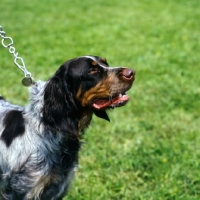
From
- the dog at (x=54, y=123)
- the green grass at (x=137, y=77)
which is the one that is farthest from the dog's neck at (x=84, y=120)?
the green grass at (x=137, y=77)

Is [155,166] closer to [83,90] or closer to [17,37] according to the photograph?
[83,90]

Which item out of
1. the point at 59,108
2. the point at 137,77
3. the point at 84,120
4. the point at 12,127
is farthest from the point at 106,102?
the point at 137,77

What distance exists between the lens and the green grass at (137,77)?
506cm

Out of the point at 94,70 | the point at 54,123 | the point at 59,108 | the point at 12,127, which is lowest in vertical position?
the point at 12,127

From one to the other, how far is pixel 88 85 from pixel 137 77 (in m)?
4.11

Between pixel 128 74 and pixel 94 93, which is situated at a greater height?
pixel 128 74

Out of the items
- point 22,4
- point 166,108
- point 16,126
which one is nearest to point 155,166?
point 166,108

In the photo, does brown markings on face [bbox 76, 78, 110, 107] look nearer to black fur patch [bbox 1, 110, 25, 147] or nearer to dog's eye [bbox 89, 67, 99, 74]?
dog's eye [bbox 89, 67, 99, 74]

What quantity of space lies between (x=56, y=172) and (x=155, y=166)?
68.3 inches

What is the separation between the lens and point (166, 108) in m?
6.64

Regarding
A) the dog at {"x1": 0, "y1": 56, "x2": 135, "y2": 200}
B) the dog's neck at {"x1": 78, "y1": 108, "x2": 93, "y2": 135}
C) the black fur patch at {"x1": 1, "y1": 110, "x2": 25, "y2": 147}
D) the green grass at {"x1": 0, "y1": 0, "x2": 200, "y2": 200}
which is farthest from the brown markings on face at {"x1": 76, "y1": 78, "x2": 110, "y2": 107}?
the green grass at {"x1": 0, "y1": 0, "x2": 200, "y2": 200}

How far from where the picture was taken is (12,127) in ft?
12.9

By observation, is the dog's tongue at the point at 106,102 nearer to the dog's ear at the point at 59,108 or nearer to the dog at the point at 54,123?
the dog at the point at 54,123

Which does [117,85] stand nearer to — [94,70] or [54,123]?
[94,70]
